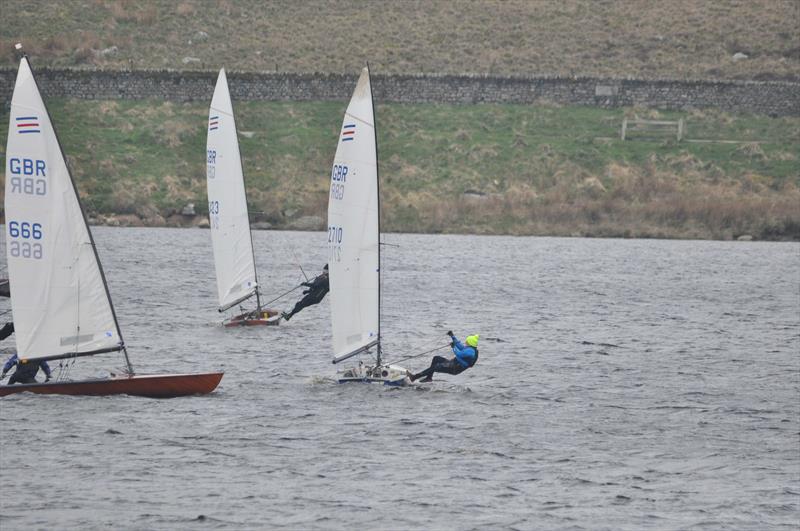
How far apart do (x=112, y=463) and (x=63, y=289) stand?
5.92m

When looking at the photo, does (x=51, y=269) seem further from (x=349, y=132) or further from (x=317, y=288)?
(x=317, y=288)

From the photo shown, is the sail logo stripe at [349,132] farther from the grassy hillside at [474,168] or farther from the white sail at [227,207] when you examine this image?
the grassy hillside at [474,168]

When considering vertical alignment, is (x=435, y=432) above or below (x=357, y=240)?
below

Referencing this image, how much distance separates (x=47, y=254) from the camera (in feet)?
108

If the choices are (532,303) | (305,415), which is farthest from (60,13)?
(305,415)

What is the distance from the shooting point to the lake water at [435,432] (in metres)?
26.5

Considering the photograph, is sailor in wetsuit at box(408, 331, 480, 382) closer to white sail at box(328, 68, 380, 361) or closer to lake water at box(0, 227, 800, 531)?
lake water at box(0, 227, 800, 531)

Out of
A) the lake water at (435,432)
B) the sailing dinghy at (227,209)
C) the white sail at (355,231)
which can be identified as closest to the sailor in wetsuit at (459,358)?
the lake water at (435,432)

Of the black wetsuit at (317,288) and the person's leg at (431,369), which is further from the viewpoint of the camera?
the black wetsuit at (317,288)

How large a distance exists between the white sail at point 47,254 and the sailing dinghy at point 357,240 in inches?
234

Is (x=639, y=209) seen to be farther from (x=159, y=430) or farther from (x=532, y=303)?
(x=159, y=430)

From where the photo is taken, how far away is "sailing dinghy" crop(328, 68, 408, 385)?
35250mm

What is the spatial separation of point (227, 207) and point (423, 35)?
79.1m

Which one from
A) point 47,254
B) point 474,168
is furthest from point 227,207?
point 474,168
